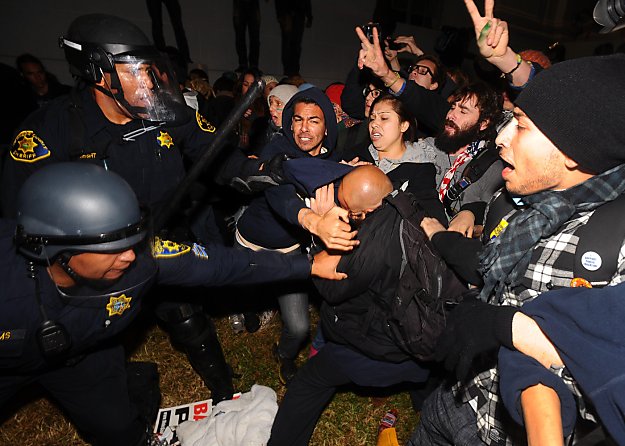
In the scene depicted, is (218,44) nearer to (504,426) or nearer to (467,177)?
(467,177)

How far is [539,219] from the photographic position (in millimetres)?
1240

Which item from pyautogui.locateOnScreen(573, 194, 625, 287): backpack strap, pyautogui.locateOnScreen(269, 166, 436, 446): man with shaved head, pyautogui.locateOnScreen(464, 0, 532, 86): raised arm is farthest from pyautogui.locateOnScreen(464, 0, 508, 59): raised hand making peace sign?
pyautogui.locateOnScreen(573, 194, 625, 287): backpack strap

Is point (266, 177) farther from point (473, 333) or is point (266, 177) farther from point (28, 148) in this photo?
point (473, 333)

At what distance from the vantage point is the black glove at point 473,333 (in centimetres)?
109

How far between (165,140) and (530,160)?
6.54 ft

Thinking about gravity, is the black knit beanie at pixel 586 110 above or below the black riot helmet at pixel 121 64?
above

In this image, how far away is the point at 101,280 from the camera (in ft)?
5.46

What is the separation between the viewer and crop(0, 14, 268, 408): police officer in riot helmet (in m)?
2.14

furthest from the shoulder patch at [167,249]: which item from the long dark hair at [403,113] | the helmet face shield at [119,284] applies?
the long dark hair at [403,113]

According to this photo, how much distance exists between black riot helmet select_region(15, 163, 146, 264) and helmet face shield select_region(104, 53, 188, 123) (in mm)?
785

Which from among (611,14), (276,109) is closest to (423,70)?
(276,109)

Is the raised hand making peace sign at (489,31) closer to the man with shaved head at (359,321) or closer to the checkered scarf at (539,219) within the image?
the man with shaved head at (359,321)

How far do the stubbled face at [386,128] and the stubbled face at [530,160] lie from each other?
4.91 feet

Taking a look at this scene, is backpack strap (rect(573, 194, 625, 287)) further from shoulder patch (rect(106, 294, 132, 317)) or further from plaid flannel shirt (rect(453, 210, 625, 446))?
shoulder patch (rect(106, 294, 132, 317))
